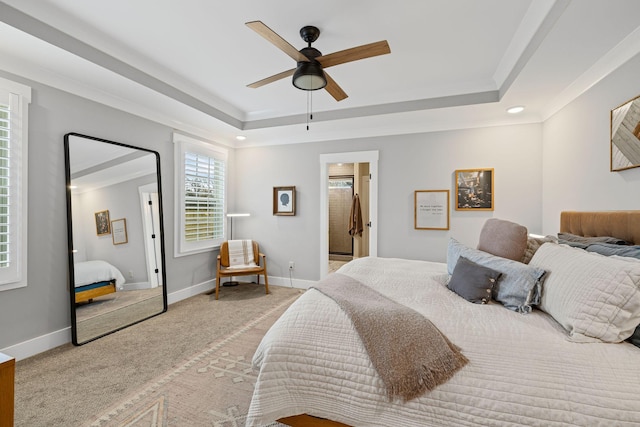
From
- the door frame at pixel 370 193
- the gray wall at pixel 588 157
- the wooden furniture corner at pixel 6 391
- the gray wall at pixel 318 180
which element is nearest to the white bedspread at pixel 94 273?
the gray wall at pixel 318 180

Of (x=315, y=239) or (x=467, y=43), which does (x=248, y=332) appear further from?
(x=467, y=43)

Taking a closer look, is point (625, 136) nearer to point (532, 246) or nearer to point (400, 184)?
point (532, 246)

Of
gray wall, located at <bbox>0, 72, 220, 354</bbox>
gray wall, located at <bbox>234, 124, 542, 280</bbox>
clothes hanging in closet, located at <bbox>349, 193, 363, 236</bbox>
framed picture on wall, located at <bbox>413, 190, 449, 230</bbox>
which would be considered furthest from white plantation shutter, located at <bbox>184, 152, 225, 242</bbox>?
→ clothes hanging in closet, located at <bbox>349, 193, 363, 236</bbox>

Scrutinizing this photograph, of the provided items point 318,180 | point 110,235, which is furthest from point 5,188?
point 318,180

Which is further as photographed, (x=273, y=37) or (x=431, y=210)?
(x=431, y=210)

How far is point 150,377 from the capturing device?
2.05 metres

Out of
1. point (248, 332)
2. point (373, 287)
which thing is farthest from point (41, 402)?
point (373, 287)

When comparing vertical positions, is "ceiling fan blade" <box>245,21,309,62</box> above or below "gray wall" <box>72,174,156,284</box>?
above

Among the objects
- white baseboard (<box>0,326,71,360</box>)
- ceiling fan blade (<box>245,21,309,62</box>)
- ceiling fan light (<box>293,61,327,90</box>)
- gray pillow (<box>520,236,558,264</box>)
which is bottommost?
white baseboard (<box>0,326,71,360</box>)

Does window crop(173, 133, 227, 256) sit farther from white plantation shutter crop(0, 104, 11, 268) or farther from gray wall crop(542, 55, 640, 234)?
gray wall crop(542, 55, 640, 234)

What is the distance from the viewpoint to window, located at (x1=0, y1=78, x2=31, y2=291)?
2.20 meters

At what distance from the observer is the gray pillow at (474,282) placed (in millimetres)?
1688

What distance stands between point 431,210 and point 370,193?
2.88 feet

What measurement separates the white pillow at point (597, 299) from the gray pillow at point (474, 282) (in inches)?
11.9
